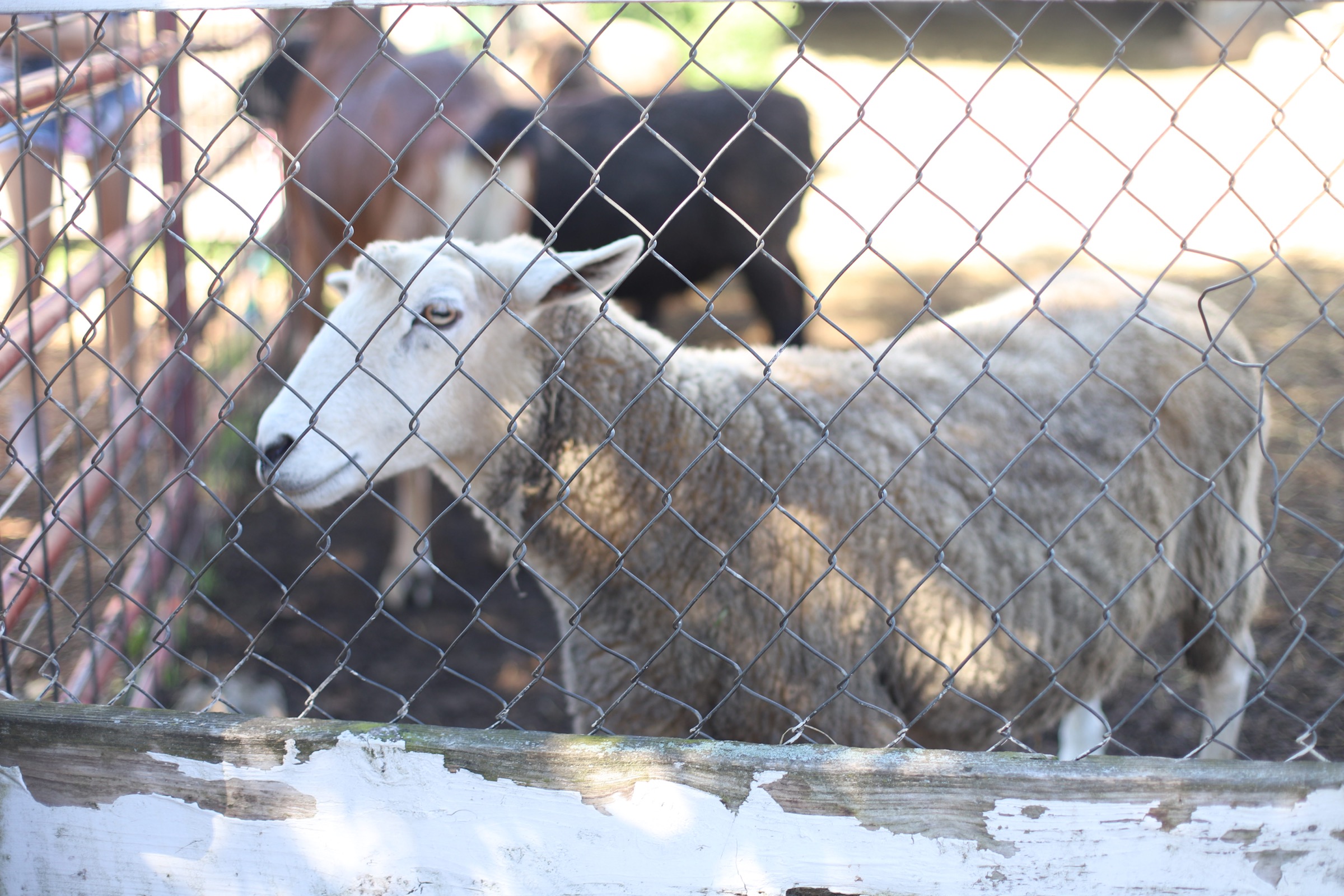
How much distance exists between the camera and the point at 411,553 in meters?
4.45

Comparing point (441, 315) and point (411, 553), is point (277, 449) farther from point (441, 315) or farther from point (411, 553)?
point (411, 553)

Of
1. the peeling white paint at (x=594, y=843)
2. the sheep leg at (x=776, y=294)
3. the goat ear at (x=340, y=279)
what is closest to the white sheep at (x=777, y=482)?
Answer: the goat ear at (x=340, y=279)

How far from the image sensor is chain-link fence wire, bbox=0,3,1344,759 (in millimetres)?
1944

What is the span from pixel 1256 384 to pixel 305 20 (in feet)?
23.4

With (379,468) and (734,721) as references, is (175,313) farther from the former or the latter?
(734,721)

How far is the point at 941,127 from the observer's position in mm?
10766

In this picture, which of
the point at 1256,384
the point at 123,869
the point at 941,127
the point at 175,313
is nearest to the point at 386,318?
the point at 123,869

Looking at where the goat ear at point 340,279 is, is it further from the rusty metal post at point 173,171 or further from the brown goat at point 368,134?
the brown goat at point 368,134

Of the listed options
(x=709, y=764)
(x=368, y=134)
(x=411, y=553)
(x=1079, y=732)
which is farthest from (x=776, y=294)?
(x=709, y=764)

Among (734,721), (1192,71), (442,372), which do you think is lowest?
(734,721)

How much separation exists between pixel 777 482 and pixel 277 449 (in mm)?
1132

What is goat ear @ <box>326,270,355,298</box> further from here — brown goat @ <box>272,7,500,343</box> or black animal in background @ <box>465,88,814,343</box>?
black animal in background @ <box>465,88,814,343</box>

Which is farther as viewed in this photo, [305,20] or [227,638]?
[305,20]

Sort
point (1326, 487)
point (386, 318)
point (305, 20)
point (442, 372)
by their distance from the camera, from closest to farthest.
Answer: point (386, 318)
point (442, 372)
point (1326, 487)
point (305, 20)
